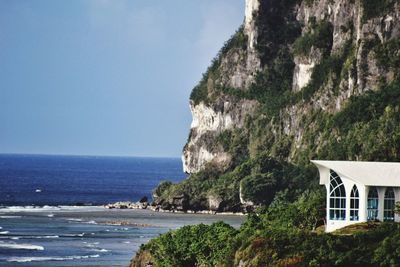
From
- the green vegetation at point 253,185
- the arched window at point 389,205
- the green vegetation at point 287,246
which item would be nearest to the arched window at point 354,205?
the arched window at point 389,205

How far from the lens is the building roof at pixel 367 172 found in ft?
311

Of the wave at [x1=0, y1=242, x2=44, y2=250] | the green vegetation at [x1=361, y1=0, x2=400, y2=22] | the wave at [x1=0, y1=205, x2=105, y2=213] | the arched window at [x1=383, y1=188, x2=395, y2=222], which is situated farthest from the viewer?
the green vegetation at [x1=361, y1=0, x2=400, y2=22]

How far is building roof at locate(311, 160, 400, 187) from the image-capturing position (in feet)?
311

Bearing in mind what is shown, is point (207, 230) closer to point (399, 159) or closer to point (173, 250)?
point (173, 250)

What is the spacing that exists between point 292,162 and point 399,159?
Result: 69.6 m

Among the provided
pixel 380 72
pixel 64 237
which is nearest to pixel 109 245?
pixel 64 237

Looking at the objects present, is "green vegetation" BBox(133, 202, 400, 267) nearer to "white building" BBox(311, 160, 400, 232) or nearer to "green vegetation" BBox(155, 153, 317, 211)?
"white building" BBox(311, 160, 400, 232)

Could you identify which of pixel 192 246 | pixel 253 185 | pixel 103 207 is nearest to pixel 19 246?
pixel 192 246

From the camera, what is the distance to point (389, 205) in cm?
9594

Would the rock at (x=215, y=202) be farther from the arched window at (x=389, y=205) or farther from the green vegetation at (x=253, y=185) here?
the arched window at (x=389, y=205)

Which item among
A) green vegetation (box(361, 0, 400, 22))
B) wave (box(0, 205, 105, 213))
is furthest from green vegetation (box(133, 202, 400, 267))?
green vegetation (box(361, 0, 400, 22))

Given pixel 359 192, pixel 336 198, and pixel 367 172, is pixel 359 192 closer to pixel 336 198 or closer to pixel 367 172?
pixel 367 172

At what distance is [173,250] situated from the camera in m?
103

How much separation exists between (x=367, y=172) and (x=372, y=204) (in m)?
2.16
